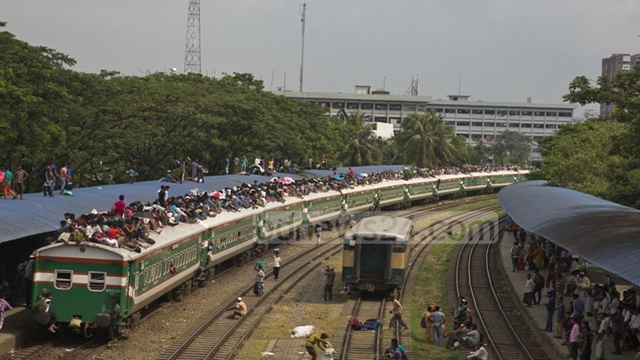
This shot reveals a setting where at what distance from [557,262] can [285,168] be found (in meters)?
25.0

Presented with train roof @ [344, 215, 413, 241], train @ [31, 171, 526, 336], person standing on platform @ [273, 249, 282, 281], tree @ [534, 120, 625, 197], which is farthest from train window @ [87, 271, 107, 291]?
tree @ [534, 120, 625, 197]

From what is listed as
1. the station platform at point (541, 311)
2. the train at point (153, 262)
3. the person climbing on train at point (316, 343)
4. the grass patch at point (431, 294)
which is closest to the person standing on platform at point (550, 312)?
the station platform at point (541, 311)

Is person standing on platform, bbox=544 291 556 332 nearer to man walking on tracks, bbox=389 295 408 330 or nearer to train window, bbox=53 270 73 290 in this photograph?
man walking on tracks, bbox=389 295 408 330

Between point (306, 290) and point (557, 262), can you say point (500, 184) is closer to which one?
point (557, 262)

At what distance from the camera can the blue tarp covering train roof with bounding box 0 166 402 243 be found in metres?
21.4

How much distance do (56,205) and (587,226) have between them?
16250 millimetres

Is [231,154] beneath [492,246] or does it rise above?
above

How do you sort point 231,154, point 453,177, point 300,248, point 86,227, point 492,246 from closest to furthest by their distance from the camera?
1. point 86,227
2. point 300,248
3. point 492,246
4. point 231,154
5. point 453,177

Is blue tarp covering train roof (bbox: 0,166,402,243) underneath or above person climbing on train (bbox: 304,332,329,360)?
above

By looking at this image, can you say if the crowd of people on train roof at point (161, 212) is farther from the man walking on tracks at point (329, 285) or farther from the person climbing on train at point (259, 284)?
the man walking on tracks at point (329, 285)

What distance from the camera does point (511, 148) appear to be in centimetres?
14838

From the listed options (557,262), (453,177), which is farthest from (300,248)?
(453,177)

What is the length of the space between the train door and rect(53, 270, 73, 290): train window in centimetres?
1100

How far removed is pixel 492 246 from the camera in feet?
152
